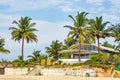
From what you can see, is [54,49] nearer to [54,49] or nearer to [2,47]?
[54,49]

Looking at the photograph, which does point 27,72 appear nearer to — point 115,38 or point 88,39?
point 88,39

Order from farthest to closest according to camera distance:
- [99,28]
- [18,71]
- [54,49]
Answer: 1. [54,49]
2. [99,28]
3. [18,71]

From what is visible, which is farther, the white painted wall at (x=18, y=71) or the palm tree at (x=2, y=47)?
the palm tree at (x=2, y=47)

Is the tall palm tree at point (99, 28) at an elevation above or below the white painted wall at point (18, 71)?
above

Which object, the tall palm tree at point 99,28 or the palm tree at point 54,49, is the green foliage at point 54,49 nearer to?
the palm tree at point 54,49

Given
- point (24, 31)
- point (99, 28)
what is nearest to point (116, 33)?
point (99, 28)

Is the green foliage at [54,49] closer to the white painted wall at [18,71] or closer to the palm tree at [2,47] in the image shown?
the palm tree at [2,47]

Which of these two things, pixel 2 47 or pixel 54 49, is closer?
pixel 2 47

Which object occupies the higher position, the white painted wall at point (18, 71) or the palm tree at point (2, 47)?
the palm tree at point (2, 47)

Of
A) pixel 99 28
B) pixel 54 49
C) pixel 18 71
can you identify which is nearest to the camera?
pixel 18 71

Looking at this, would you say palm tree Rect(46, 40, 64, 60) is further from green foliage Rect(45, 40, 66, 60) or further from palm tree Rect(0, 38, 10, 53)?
palm tree Rect(0, 38, 10, 53)

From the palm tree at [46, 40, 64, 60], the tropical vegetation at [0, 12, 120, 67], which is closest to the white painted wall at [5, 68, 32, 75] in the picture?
the tropical vegetation at [0, 12, 120, 67]

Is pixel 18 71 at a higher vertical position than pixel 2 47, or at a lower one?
lower

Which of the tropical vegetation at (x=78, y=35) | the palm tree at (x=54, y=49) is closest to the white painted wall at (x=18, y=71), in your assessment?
the tropical vegetation at (x=78, y=35)
